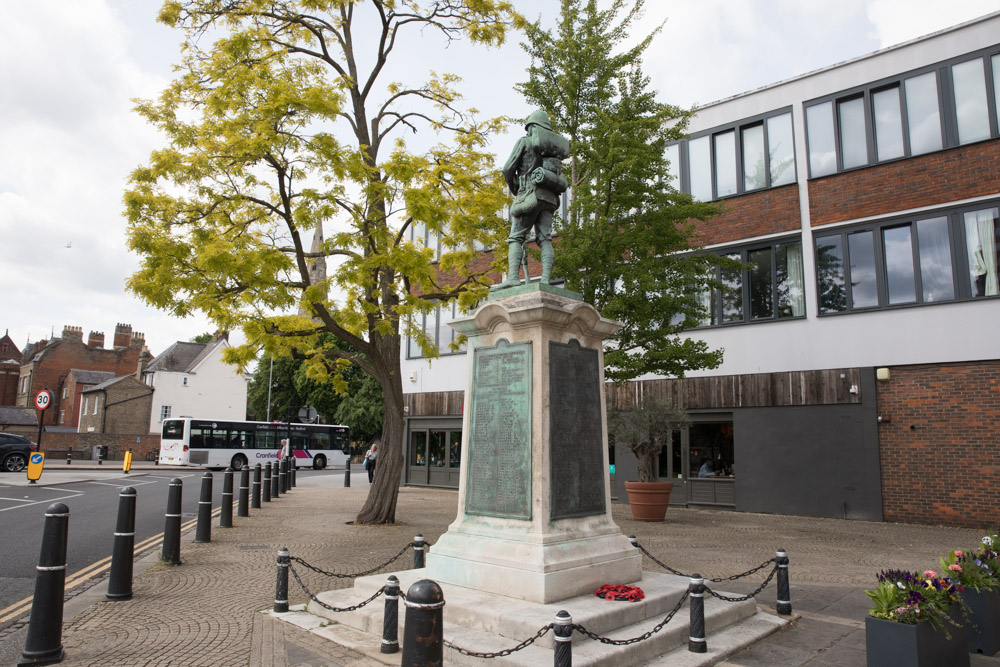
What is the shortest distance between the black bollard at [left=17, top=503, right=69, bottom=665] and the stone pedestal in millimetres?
3246

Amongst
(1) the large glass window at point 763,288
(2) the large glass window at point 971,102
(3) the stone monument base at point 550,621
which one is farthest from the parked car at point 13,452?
(2) the large glass window at point 971,102

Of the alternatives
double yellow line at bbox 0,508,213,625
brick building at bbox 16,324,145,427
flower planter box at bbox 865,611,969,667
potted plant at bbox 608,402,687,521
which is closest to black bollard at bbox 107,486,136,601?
double yellow line at bbox 0,508,213,625

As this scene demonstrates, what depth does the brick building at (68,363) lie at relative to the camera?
61.9 m

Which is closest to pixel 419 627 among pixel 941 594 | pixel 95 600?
pixel 941 594

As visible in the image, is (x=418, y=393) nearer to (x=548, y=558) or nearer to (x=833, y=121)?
(x=833, y=121)

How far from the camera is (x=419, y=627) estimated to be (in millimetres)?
3697

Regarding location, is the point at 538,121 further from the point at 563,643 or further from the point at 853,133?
the point at 853,133

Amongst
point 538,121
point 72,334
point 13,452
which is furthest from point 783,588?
point 72,334

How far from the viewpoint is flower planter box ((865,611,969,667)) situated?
4.66 meters

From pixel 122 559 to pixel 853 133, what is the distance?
59.7 feet

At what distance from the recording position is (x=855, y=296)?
16484mm

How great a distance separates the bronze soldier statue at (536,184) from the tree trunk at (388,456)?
708 centimetres

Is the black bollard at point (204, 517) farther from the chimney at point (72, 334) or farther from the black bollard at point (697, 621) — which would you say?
the chimney at point (72, 334)

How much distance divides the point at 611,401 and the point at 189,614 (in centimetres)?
1466
